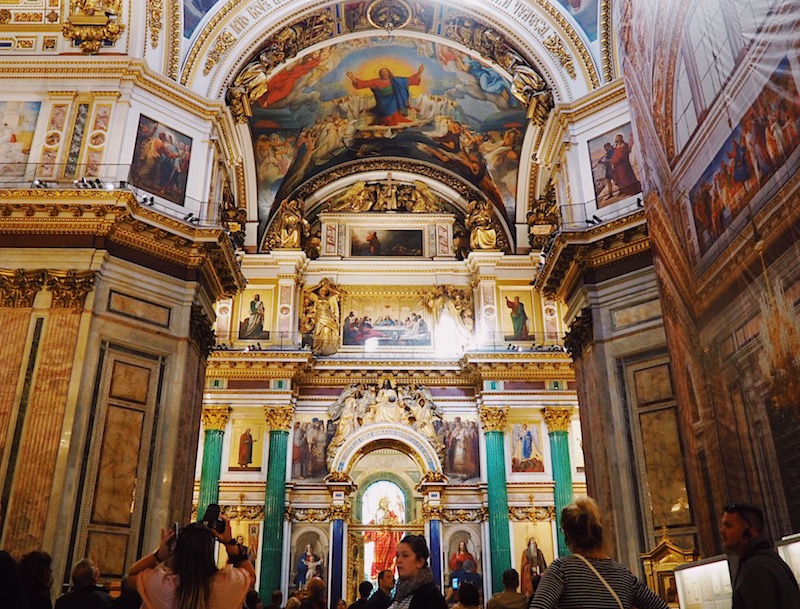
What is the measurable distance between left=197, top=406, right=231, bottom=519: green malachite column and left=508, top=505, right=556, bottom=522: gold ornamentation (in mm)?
Answer: 7533

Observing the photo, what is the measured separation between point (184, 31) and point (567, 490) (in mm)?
14063

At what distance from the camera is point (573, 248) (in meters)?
12.9

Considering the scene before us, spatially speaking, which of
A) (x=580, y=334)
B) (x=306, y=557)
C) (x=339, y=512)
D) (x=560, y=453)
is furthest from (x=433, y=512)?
(x=580, y=334)

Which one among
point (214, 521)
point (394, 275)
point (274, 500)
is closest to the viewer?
point (214, 521)

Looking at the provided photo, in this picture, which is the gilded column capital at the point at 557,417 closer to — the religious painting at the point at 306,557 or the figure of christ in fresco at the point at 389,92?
the religious painting at the point at 306,557

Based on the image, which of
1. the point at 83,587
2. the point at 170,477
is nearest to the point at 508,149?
the point at 170,477

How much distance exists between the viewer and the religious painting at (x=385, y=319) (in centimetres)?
2106

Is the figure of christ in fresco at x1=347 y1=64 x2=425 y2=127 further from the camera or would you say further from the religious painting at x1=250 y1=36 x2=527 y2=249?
the camera

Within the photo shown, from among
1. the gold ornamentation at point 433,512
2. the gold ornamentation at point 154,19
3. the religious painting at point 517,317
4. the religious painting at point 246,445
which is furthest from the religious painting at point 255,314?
the gold ornamentation at point 154,19

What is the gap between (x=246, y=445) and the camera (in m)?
19.0

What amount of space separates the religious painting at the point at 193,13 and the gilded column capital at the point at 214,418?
30.5 ft

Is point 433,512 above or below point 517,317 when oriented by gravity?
below

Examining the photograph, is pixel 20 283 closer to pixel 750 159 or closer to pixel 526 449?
pixel 750 159

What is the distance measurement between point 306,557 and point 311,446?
2.87m
